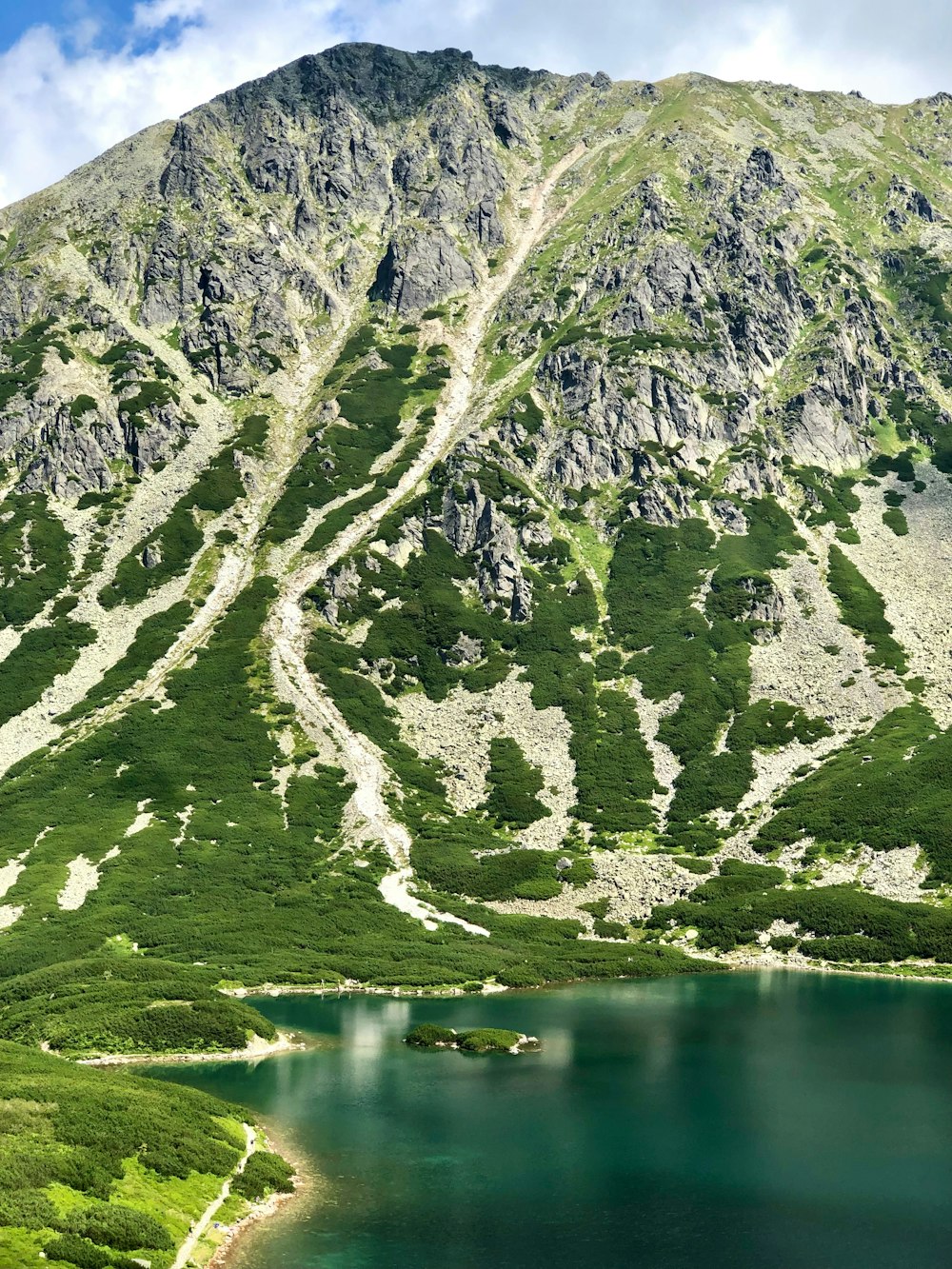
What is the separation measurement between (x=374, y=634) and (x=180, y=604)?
29.3m

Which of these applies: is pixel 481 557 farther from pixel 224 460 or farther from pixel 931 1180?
pixel 931 1180

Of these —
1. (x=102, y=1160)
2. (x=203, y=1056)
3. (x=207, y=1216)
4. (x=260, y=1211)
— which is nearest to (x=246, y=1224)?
(x=260, y=1211)

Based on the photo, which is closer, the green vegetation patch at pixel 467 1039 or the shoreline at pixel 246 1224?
the shoreline at pixel 246 1224

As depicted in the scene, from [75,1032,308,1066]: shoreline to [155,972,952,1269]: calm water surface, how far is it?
67.6 inches

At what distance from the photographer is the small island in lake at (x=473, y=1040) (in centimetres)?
6875

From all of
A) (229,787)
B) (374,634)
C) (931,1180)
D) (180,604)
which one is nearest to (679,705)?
(374,634)

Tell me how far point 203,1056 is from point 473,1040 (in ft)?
58.2

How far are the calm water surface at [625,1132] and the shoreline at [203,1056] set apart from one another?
1718mm

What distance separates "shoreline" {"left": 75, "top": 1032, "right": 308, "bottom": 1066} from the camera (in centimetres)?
6631

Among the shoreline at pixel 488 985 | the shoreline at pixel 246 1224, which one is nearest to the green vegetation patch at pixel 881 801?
the shoreline at pixel 488 985

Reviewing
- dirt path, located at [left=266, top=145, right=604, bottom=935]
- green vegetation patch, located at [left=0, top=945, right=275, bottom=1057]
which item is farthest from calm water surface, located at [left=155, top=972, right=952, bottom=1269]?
dirt path, located at [left=266, top=145, right=604, bottom=935]

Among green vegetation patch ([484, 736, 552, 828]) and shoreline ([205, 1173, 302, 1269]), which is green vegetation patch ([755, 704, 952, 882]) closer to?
green vegetation patch ([484, 736, 552, 828])

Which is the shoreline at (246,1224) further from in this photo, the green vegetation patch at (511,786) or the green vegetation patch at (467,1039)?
the green vegetation patch at (511,786)

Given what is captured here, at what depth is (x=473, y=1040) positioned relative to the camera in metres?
69.2
